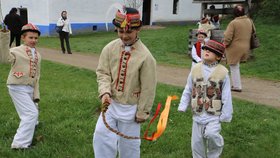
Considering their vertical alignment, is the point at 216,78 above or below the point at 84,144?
above

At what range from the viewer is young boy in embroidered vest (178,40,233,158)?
434 centimetres

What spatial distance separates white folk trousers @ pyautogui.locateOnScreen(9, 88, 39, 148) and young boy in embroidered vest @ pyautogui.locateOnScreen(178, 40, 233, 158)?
1.98 metres

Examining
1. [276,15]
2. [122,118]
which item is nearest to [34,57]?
[122,118]

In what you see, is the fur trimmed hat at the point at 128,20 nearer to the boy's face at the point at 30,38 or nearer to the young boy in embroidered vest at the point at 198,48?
the boy's face at the point at 30,38

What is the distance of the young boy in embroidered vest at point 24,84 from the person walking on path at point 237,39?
491cm

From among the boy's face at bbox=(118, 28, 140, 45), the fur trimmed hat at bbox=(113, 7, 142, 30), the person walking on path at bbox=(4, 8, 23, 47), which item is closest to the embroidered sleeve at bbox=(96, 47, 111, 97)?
the boy's face at bbox=(118, 28, 140, 45)

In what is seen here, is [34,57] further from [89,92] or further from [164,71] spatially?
[164,71]

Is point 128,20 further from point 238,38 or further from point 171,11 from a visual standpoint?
point 171,11

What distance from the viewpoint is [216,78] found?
172 inches

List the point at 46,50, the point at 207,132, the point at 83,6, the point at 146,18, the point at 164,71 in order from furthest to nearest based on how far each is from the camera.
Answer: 1. the point at 146,18
2. the point at 83,6
3. the point at 46,50
4. the point at 164,71
5. the point at 207,132

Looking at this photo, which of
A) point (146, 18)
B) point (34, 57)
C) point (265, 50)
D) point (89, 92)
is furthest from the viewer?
point (146, 18)

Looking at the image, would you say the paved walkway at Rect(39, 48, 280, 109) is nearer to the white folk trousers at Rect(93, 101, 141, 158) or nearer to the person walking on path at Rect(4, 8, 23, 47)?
the person walking on path at Rect(4, 8, 23, 47)

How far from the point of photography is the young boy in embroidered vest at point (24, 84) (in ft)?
16.8

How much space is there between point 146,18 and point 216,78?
28178 millimetres
